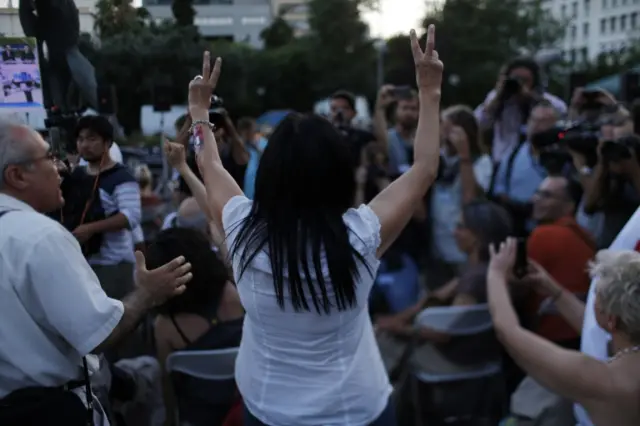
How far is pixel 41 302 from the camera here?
5.95 feet

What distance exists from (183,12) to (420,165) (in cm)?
146

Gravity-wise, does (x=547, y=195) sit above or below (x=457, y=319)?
above

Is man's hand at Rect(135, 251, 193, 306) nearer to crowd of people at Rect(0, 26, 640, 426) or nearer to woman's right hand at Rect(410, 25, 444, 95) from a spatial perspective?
crowd of people at Rect(0, 26, 640, 426)

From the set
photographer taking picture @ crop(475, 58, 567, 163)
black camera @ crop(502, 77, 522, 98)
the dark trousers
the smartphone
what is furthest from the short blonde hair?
black camera @ crop(502, 77, 522, 98)

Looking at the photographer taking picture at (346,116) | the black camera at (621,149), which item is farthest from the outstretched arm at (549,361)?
the photographer taking picture at (346,116)

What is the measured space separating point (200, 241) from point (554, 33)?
2065 inches

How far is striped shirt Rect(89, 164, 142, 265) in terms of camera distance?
2.85 metres

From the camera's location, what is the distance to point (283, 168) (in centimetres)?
184

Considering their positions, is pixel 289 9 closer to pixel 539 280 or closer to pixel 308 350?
pixel 539 280

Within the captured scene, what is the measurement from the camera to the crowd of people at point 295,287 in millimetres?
1848

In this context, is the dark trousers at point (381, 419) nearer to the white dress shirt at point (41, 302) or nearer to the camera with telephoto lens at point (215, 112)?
the white dress shirt at point (41, 302)

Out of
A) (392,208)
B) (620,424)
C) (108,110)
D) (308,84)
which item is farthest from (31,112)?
(308,84)

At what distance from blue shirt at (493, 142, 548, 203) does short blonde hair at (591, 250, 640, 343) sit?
2.90m

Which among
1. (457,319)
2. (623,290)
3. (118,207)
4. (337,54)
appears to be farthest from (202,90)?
(337,54)
